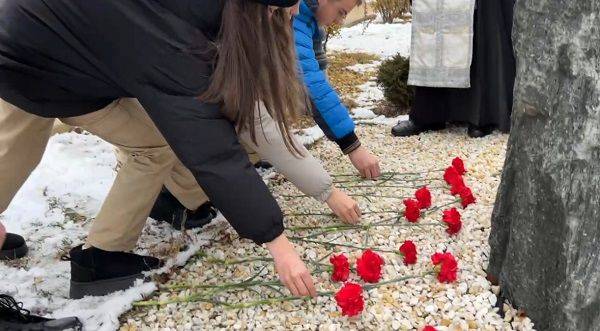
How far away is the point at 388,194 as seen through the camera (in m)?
2.98

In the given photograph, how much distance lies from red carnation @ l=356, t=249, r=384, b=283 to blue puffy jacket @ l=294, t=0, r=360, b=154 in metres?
0.91

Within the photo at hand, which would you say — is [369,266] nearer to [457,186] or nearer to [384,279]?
[384,279]

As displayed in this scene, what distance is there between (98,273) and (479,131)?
2791 millimetres

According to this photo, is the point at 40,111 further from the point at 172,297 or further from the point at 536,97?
the point at 536,97

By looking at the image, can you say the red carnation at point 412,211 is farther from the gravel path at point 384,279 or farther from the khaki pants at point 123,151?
the khaki pants at point 123,151

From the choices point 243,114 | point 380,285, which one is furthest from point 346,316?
point 243,114

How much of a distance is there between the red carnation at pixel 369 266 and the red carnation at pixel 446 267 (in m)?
0.22

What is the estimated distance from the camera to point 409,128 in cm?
428

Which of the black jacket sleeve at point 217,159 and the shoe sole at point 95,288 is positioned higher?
the black jacket sleeve at point 217,159

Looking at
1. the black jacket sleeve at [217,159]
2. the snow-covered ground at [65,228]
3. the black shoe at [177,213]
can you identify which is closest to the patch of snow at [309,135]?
the snow-covered ground at [65,228]

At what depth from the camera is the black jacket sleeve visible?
1645 mm

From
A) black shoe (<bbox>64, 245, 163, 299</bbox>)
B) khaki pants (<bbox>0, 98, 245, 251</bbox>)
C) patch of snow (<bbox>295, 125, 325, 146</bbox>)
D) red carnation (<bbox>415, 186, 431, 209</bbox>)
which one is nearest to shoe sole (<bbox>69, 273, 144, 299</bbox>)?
black shoe (<bbox>64, 245, 163, 299</bbox>)

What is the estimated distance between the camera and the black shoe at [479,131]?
13.4ft

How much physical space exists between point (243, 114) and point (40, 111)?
27.4 inches
